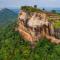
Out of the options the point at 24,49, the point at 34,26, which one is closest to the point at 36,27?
the point at 34,26

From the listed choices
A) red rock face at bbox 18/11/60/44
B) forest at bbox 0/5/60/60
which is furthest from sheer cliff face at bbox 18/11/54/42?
forest at bbox 0/5/60/60

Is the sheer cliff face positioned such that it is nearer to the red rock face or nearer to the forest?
the red rock face

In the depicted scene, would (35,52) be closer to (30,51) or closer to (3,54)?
(30,51)

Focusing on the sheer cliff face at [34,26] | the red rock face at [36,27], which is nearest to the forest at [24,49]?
the red rock face at [36,27]

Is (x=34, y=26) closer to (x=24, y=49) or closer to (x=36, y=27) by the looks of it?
(x=36, y=27)

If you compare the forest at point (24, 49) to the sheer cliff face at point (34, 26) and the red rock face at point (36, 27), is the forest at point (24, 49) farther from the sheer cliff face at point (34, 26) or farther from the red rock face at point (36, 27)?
the sheer cliff face at point (34, 26)

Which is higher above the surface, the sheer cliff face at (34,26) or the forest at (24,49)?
the sheer cliff face at (34,26)

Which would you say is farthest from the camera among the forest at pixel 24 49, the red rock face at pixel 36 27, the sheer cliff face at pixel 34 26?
the sheer cliff face at pixel 34 26

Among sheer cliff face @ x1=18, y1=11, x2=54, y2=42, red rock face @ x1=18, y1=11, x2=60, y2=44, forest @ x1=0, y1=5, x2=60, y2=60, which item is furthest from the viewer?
sheer cliff face @ x1=18, y1=11, x2=54, y2=42
